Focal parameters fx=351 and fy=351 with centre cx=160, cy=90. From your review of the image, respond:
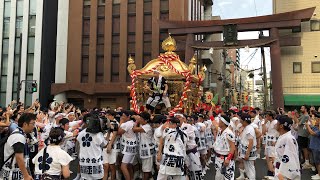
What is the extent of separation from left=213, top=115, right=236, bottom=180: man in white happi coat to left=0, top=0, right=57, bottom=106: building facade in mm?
30359

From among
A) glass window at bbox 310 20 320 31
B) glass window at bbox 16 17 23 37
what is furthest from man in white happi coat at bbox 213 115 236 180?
glass window at bbox 16 17 23 37

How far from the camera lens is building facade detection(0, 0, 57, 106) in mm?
35625

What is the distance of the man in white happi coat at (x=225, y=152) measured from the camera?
24.5 feet

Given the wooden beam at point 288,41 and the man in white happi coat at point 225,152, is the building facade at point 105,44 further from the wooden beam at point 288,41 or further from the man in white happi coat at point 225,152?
the man in white happi coat at point 225,152

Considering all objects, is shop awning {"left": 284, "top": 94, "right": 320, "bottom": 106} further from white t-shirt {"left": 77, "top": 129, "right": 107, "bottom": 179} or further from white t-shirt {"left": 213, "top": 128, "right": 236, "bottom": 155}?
white t-shirt {"left": 77, "top": 129, "right": 107, "bottom": 179}

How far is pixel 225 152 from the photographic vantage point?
7715 mm

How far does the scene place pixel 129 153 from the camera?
906cm

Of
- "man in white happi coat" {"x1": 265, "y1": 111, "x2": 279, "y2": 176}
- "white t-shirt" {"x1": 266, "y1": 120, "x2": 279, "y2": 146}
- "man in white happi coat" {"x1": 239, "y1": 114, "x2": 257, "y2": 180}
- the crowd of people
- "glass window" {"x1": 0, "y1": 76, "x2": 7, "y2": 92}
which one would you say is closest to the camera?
the crowd of people

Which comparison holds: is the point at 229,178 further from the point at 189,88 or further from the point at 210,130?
the point at 189,88

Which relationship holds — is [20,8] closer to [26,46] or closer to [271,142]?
[26,46]

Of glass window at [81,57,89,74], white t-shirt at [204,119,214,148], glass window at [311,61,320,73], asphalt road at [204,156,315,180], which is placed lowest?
asphalt road at [204,156,315,180]

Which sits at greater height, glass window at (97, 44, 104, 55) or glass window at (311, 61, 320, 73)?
glass window at (97, 44, 104, 55)

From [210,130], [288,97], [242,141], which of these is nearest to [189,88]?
[210,130]

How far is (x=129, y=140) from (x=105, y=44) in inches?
1002
